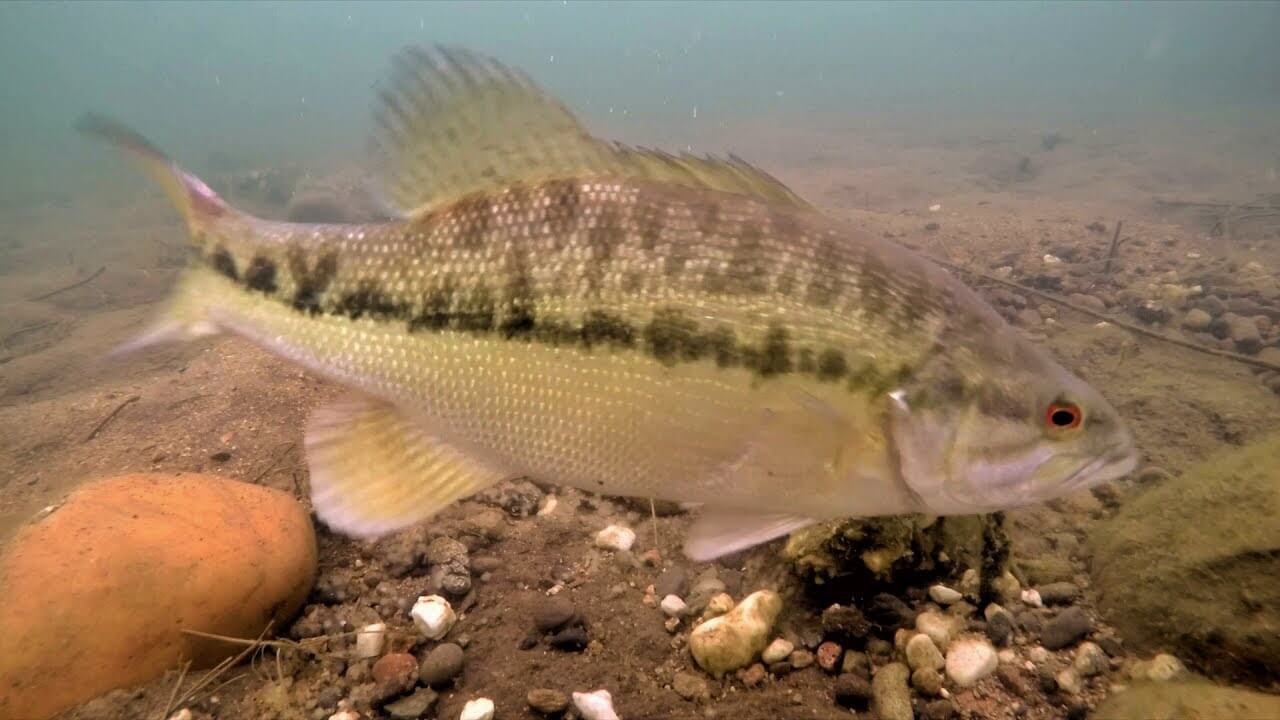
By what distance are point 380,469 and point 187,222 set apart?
1.19 m

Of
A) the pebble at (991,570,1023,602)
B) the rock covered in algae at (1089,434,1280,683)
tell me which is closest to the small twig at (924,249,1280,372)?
the rock covered in algae at (1089,434,1280,683)

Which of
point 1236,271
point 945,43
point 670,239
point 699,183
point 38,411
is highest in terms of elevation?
point 945,43

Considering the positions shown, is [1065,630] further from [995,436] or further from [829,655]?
[995,436]

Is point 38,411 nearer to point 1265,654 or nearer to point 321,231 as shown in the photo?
point 321,231

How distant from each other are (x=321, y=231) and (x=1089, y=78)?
225 feet

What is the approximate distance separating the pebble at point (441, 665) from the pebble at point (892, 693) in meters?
1.55

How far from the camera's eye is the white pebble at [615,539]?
3176mm

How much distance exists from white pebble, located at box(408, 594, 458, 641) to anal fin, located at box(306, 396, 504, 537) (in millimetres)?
675

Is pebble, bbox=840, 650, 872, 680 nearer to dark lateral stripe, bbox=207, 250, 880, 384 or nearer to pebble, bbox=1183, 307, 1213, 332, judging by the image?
dark lateral stripe, bbox=207, 250, 880, 384

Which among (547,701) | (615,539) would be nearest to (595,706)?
(547,701)

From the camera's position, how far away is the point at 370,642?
8.59 ft

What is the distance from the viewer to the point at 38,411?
515cm

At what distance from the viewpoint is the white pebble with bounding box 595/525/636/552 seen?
3176mm

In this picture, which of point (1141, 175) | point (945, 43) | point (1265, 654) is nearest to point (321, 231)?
point (1265, 654)
